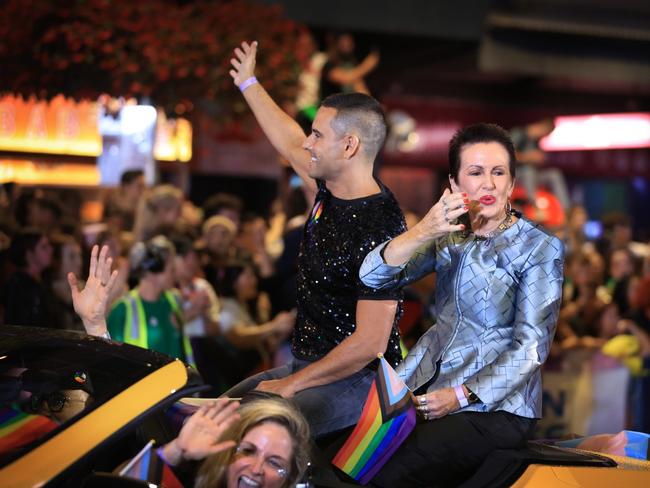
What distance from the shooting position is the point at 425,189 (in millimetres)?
23406

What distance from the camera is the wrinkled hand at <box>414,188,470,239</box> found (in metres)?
3.92

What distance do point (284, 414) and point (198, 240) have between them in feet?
20.8

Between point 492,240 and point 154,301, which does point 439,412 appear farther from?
point 154,301

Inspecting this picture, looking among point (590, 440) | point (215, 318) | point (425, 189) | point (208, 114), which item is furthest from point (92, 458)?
point (425, 189)

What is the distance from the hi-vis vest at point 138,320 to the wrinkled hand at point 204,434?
147 inches

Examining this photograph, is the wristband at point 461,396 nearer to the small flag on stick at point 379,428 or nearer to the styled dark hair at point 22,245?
the small flag on stick at point 379,428

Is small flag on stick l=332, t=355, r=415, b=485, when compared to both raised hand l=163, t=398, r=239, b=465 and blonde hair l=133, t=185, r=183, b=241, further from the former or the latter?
blonde hair l=133, t=185, r=183, b=241

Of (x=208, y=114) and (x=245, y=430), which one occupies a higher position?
(x=208, y=114)

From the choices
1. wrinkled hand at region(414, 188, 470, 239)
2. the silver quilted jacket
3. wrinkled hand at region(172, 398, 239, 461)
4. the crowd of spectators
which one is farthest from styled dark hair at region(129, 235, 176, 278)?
wrinkled hand at region(172, 398, 239, 461)

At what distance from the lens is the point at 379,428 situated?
398 centimetres

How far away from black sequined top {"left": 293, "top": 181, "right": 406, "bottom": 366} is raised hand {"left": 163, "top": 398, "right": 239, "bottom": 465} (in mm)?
998

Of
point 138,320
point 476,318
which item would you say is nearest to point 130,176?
point 138,320

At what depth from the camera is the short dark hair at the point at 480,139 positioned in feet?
14.4

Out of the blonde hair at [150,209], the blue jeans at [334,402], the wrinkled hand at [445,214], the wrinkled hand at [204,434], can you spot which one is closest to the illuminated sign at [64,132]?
the blonde hair at [150,209]
